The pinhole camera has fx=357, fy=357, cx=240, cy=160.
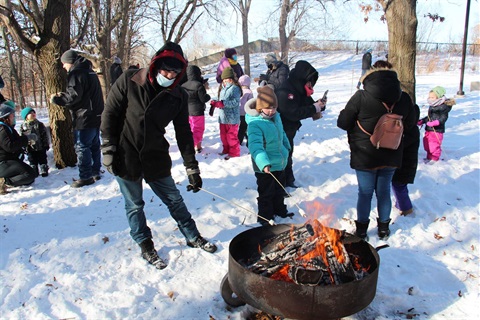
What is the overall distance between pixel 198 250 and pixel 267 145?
59.2 inches

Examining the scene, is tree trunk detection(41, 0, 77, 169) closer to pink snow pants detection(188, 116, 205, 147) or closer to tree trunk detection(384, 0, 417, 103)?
pink snow pants detection(188, 116, 205, 147)

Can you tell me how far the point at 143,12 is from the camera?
61.5ft

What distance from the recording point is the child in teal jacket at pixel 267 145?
4.18m

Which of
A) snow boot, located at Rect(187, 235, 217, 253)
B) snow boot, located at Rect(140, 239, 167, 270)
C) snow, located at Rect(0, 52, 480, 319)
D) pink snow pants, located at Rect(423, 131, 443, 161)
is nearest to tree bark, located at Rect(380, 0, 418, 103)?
pink snow pants, located at Rect(423, 131, 443, 161)

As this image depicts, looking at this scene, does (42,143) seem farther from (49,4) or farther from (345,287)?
(345,287)

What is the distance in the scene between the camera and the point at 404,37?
7113mm

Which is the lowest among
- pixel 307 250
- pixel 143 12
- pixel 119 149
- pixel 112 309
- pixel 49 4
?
pixel 112 309

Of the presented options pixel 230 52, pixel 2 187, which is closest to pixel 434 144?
pixel 230 52

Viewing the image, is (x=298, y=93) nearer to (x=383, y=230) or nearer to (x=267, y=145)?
(x=267, y=145)

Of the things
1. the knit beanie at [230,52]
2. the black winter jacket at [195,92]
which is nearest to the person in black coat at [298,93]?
the black winter jacket at [195,92]

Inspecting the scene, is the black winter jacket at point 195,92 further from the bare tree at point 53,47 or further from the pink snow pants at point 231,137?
the bare tree at point 53,47

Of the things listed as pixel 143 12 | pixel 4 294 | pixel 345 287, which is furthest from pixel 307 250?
pixel 143 12

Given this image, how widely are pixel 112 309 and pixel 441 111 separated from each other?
6.55 m

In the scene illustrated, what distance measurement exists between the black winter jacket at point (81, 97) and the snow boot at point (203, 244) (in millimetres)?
2991
